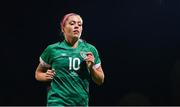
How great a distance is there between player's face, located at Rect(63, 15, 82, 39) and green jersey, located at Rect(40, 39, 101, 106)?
0.08 metres

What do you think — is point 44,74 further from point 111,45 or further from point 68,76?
point 111,45

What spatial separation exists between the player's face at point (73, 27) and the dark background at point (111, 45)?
49 cm

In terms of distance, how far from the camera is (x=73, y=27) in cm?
280

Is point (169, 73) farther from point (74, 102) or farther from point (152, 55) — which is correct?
point (74, 102)

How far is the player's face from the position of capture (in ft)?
9.18

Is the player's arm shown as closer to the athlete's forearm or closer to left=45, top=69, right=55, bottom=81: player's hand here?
left=45, top=69, right=55, bottom=81: player's hand

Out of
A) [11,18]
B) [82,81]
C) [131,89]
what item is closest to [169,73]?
[131,89]

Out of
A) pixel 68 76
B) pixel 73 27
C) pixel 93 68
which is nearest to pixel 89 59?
pixel 93 68

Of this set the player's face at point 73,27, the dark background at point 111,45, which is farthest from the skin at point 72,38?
the dark background at point 111,45

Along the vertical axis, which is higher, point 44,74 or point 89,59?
point 89,59

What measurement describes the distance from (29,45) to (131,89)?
931 millimetres

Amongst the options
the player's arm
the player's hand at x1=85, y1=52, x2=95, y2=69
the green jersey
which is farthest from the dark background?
the player's hand at x1=85, y1=52, x2=95, y2=69

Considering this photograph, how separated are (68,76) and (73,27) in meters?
0.35

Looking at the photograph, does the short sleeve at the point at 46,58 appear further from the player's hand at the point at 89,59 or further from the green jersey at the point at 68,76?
the player's hand at the point at 89,59
